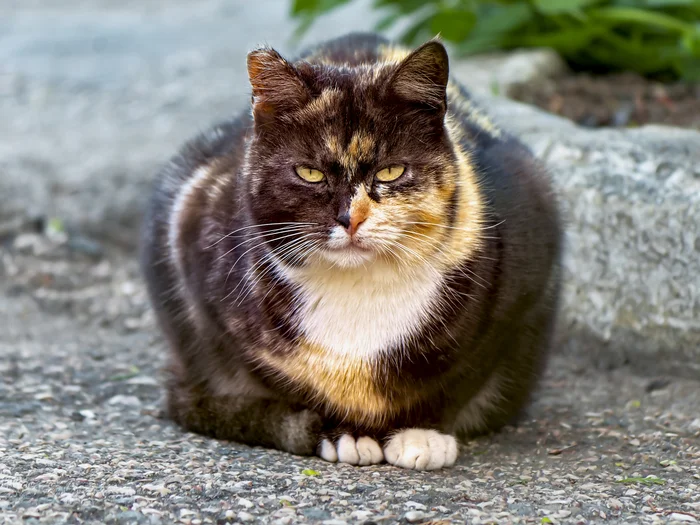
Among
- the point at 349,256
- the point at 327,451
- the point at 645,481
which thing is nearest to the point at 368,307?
the point at 349,256

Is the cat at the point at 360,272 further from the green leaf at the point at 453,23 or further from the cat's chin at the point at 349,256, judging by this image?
the green leaf at the point at 453,23

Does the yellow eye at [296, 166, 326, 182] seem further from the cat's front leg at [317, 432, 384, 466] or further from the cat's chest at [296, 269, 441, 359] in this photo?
the cat's front leg at [317, 432, 384, 466]

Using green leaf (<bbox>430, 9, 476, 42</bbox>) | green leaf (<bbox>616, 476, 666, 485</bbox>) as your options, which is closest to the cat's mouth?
green leaf (<bbox>616, 476, 666, 485</bbox>)

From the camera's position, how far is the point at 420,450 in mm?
2830

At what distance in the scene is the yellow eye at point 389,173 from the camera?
8.52ft

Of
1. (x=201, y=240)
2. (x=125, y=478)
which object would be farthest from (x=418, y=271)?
(x=125, y=478)

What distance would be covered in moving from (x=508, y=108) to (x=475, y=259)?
175cm

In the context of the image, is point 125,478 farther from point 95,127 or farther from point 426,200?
point 95,127

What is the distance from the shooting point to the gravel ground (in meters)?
2.48

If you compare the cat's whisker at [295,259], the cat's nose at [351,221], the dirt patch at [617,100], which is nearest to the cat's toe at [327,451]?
the cat's whisker at [295,259]

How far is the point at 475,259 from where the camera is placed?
2824mm

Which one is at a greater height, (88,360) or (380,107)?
(380,107)

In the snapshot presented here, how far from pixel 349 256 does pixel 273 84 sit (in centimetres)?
51

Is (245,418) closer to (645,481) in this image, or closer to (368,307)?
(368,307)
